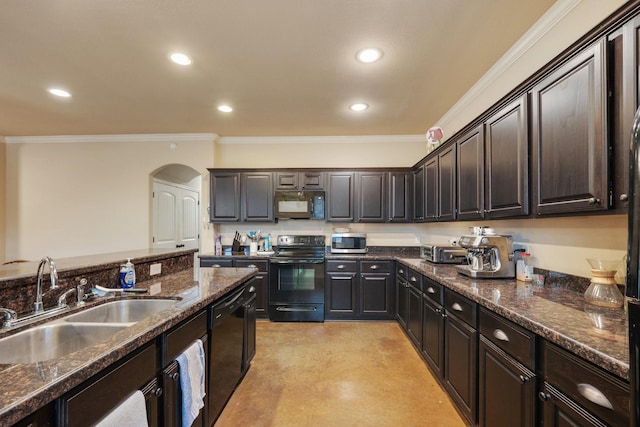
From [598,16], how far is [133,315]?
312 centimetres

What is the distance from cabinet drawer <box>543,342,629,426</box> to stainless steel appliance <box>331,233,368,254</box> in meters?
3.04

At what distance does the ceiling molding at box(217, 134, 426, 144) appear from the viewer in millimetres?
4535

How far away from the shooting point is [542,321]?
1203 millimetres

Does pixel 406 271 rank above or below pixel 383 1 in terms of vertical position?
below

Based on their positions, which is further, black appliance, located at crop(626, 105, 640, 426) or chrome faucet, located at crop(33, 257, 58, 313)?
chrome faucet, located at crop(33, 257, 58, 313)

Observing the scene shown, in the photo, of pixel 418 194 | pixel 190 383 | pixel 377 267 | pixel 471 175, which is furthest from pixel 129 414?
pixel 418 194

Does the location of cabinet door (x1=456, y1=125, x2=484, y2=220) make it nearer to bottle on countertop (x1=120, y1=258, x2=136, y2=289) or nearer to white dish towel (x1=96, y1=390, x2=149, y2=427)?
white dish towel (x1=96, y1=390, x2=149, y2=427)

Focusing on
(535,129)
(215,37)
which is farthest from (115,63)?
(535,129)

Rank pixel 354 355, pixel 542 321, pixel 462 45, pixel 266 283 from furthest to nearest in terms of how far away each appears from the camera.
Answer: pixel 266 283 < pixel 354 355 < pixel 462 45 < pixel 542 321

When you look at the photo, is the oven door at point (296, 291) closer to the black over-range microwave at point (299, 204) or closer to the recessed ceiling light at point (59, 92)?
the black over-range microwave at point (299, 204)

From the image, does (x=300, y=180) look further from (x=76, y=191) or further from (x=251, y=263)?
(x=76, y=191)

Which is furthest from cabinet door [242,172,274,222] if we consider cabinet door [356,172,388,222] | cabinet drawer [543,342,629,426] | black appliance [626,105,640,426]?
black appliance [626,105,640,426]

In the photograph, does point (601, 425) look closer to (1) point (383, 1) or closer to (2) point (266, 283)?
(1) point (383, 1)

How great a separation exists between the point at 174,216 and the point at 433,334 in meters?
4.83
